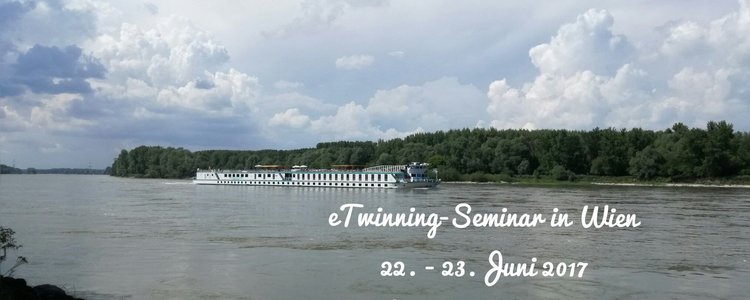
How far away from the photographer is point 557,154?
451 ft

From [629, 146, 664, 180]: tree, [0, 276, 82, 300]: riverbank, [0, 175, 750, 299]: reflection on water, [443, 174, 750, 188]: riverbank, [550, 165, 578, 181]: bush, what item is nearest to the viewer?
[0, 276, 82, 300]: riverbank

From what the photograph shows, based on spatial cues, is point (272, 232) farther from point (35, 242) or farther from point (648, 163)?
point (648, 163)

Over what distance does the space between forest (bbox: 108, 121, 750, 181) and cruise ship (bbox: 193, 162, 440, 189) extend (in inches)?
1199

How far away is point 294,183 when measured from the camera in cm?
11206

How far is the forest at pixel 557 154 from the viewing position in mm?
119688

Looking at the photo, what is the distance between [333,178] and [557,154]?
171ft

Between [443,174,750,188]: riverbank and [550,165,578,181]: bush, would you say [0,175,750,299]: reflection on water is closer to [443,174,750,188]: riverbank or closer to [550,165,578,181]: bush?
[443,174,750,188]: riverbank

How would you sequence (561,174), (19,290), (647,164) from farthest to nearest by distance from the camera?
1. (561,174)
2. (647,164)
3. (19,290)

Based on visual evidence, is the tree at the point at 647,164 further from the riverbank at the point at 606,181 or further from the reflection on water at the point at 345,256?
the reflection on water at the point at 345,256

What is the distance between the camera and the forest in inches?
4712

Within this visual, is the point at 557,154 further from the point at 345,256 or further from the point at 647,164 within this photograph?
the point at 345,256

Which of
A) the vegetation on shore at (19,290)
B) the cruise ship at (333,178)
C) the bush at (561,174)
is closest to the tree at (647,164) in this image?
the bush at (561,174)

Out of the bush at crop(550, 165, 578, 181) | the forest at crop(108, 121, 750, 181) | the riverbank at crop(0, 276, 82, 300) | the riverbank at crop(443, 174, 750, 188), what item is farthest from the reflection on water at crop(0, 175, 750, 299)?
the bush at crop(550, 165, 578, 181)

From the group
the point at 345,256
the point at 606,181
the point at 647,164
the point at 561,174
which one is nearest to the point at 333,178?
the point at 561,174
